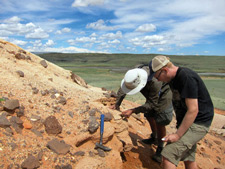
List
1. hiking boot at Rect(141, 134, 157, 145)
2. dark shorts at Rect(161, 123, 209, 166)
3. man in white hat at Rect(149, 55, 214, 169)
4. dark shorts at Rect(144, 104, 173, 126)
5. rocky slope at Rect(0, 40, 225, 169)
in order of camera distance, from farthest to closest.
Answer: hiking boot at Rect(141, 134, 157, 145) < dark shorts at Rect(144, 104, 173, 126) < rocky slope at Rect(0, 40, 225, 169) < dark shorts at Rect(161, 123, 209, 166) < man in white hat at Rect(149, 55, 214, 169)

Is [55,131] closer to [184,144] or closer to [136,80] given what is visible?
[136,80]

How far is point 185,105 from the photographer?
3033 mm

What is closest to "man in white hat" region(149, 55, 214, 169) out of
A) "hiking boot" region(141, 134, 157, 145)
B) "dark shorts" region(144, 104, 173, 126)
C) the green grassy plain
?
"dark shorts" region(144, 104, 173, 126)

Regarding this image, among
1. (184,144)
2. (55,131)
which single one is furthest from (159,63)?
(55,131)

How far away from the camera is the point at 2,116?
3.34 meters

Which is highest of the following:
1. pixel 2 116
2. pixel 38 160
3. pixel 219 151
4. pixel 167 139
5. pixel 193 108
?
pixel 193 108

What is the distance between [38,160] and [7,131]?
661mm

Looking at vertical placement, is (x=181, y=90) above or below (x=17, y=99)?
above

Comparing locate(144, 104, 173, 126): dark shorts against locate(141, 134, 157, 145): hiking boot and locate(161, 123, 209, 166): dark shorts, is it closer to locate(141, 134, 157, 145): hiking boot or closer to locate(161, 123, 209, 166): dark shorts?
locate(141, 134, 157, 145): hiking boot

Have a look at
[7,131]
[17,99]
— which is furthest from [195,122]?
[17,99]

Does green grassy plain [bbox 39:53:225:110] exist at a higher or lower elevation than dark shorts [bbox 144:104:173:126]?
lower

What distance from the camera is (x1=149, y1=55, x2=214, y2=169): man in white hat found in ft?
9.18

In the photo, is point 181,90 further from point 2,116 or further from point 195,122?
point 2,116

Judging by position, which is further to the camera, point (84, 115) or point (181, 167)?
point (181, 167)
